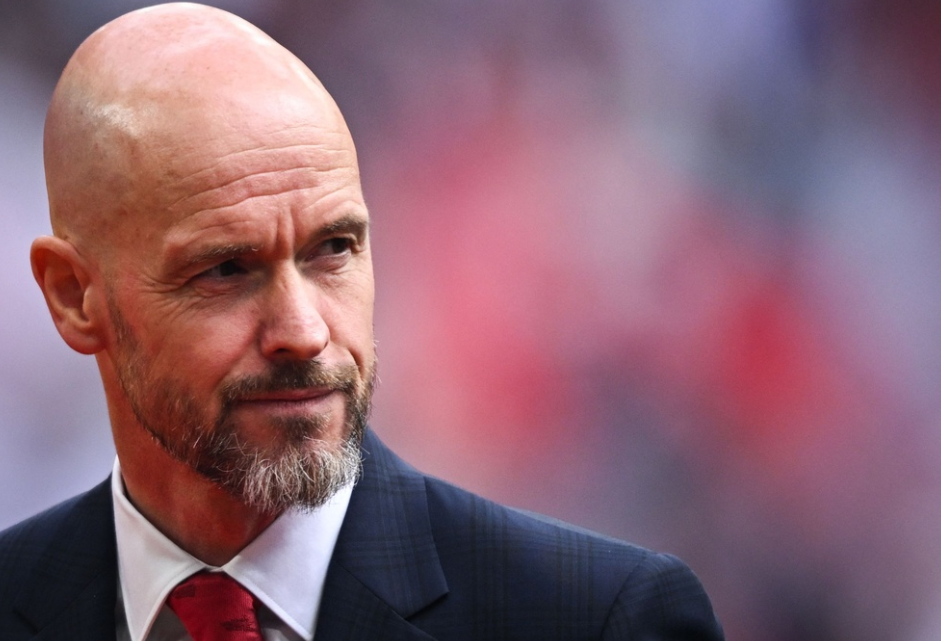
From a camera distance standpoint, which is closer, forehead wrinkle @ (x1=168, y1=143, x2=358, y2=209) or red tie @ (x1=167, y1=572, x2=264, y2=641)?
forehead wrinkle @ (x1=168, y1=143, x2=358, y2=209)

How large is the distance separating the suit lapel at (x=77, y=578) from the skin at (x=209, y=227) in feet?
0.68

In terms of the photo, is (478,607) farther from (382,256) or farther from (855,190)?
(855,190)

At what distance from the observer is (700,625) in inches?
81.0

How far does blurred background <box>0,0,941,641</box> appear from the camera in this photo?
2.66 meters

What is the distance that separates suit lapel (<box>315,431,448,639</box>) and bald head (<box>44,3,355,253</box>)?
0.57 meters

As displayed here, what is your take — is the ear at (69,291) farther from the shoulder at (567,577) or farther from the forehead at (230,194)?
the shoulder at (567,577)

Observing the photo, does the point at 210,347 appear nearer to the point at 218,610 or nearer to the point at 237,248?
the point at 237,248

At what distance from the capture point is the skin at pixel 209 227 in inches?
75.4

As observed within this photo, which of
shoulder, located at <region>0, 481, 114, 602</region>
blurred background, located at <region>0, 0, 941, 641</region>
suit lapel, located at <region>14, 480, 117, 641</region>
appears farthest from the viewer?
blurred background, located at <region>0, 0, 941, 641</region>

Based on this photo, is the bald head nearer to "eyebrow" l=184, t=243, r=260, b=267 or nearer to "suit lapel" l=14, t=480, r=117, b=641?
"eyebrow" l=184, t=243, r=260, b=267

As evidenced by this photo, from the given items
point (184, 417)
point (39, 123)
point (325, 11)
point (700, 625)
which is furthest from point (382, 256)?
point (700, 625)

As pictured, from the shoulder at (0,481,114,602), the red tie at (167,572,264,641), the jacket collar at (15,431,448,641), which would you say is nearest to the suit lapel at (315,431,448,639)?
the jacket collar at (15,431,448,641)

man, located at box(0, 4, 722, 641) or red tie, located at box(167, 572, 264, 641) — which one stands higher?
man, located at box(0, 4, 722, 641)

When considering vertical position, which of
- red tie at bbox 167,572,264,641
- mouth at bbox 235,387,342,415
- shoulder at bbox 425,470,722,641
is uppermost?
mouth at bbox 235,387,342,415
